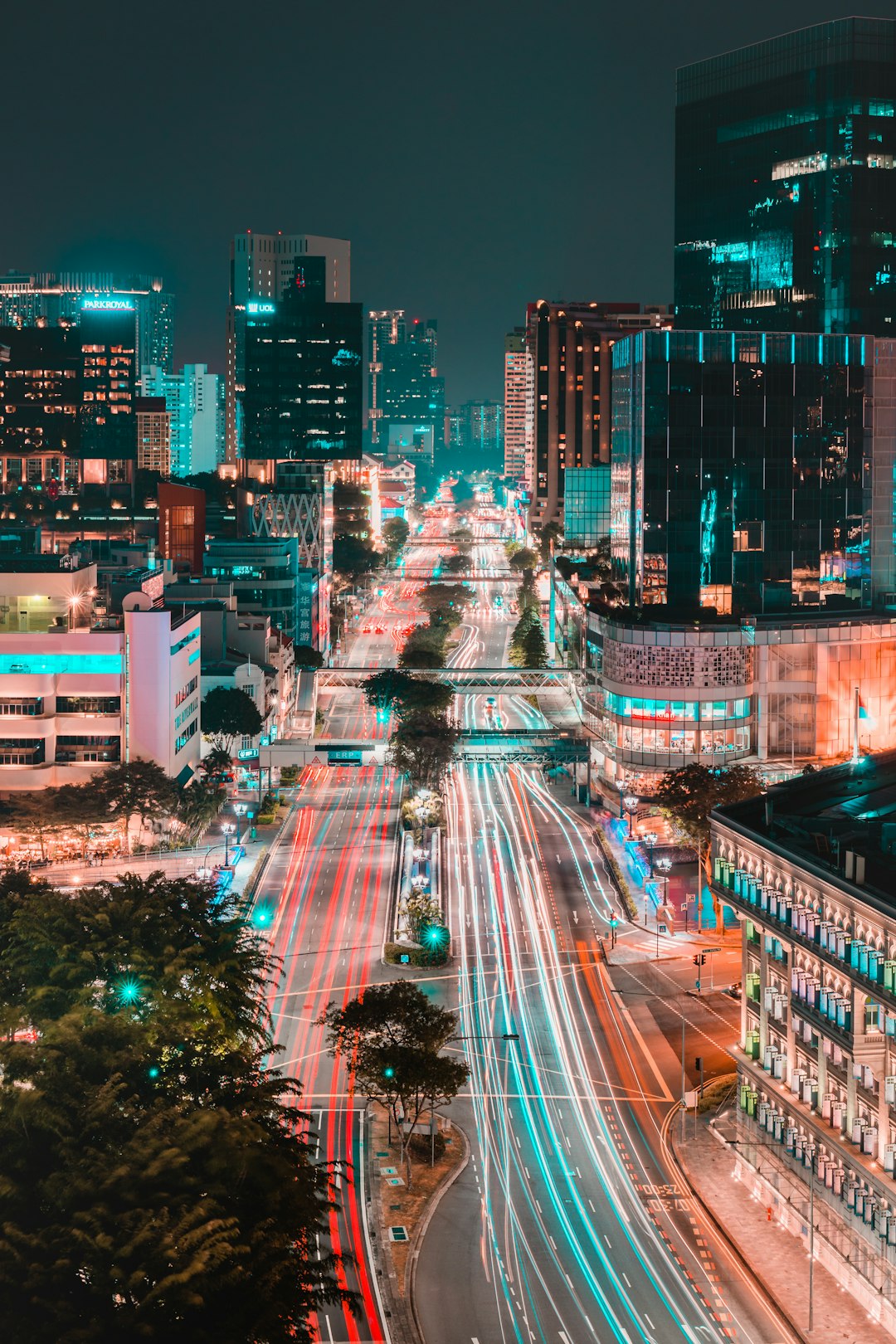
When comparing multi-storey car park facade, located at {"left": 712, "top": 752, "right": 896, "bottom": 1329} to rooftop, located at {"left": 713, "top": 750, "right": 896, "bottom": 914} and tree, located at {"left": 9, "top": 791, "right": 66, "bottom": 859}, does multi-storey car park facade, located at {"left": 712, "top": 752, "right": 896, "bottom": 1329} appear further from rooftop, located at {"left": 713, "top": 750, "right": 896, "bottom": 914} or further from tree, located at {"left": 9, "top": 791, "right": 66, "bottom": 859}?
tree, located at {"left": 9, "top": 791, "right": 66, "bottom": 859}

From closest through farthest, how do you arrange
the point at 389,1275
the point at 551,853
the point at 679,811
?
the point at 389,1275 → the point at 679,811 → the point at 551,853

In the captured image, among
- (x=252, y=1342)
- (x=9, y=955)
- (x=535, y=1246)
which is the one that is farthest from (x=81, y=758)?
(x=252, y=1342)

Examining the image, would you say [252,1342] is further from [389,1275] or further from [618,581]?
[618,581]

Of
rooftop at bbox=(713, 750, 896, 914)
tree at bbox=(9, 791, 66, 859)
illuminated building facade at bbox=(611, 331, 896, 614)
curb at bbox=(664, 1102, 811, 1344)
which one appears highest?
illuminated building facade at bbox=(611, 331, 896, 614)

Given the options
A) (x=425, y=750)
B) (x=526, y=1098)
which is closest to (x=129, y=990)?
(x=526, y=1098)

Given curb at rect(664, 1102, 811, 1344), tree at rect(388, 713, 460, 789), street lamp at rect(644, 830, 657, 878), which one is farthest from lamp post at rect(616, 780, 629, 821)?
curb at rect(664, 1102, 811, 1344)

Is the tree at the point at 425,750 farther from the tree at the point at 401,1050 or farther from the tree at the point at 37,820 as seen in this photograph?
the tree at the point at 401,1050
